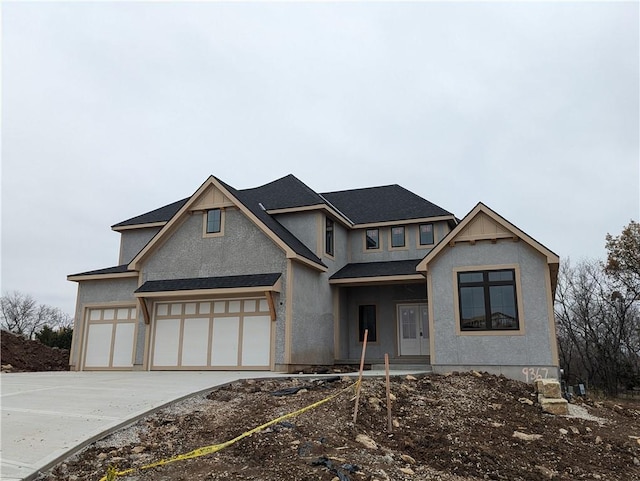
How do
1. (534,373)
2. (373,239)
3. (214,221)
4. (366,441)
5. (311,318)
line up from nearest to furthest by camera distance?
1. (366,441)
2. (534,373)
3. (311,318)
4. (214,221)
5. (373,239)

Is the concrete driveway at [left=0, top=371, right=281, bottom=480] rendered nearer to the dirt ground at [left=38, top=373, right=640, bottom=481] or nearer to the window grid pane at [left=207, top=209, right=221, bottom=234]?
the dirt ground at [left=38, top=373, right=640, bottom=481]

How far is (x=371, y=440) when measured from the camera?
7.07 m

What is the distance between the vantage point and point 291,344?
15164 mm

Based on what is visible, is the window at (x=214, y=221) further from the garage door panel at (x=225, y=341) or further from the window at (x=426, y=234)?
the window at (x=426, y=234)

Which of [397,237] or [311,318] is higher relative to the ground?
[397,237]

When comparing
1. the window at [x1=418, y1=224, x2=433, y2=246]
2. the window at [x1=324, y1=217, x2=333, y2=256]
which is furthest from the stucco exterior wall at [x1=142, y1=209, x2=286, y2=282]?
the window at [x1=418, y1=224, x2=433, y2=246]

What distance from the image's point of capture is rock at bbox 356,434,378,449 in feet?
22.4

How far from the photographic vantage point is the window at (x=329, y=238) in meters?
18.7

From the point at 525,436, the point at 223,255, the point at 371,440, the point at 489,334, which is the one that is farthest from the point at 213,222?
the point at 525,436

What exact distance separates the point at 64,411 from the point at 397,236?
1403 cm

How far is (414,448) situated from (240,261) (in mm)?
10547

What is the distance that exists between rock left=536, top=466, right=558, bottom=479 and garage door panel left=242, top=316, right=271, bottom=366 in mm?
9826

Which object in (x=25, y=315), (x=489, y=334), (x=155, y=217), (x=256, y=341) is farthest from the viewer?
(x=25, y=315)

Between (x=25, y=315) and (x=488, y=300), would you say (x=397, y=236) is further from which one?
(x=25, y=315)
